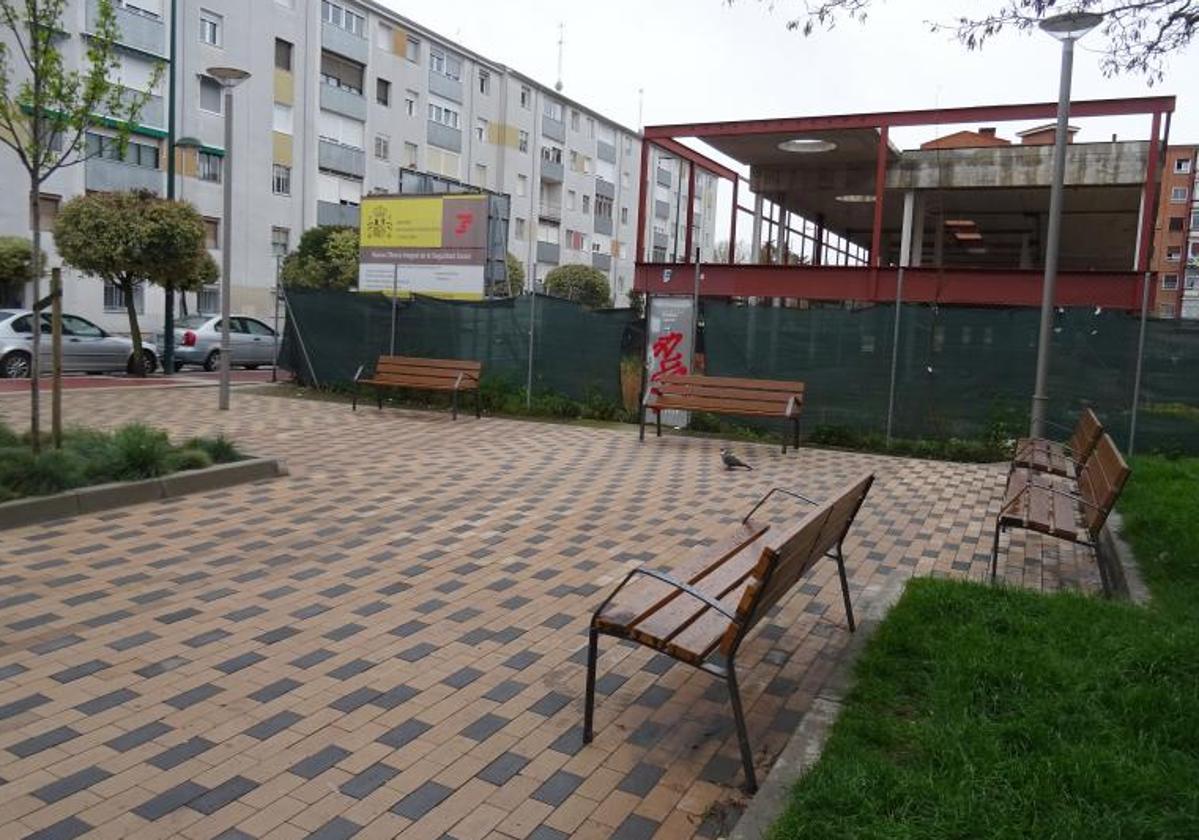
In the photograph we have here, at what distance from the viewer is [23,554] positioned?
19.1 feet

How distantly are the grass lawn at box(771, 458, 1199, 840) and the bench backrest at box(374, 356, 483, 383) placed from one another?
987cm

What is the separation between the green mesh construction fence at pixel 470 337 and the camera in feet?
47.7

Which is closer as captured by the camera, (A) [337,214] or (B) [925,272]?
(B) [925,272]

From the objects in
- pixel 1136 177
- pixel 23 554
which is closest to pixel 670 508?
pixel 23 554

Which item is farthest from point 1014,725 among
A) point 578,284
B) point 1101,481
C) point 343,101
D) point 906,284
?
point 578,284

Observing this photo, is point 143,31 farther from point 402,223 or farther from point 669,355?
point 669,355

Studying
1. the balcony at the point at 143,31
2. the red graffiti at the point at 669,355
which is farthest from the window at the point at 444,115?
the red graffiti at the point at 669,355

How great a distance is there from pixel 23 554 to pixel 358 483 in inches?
122

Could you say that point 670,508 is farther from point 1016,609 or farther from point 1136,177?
point 1136,177

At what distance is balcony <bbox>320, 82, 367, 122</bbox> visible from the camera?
4559cm

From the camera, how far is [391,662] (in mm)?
4367

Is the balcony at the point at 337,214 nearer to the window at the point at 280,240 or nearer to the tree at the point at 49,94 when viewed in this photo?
the window at the point at 280,240

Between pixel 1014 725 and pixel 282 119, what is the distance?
44.9m

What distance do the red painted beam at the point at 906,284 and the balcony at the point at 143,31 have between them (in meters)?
25.3
